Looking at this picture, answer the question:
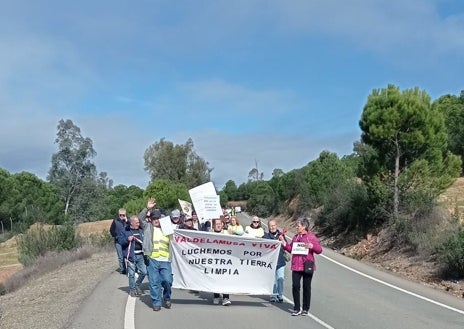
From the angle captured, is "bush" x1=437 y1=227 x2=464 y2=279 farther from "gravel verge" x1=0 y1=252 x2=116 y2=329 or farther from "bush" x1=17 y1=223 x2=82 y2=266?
"bush" x1=17 y1=223 x2=82 y2=266

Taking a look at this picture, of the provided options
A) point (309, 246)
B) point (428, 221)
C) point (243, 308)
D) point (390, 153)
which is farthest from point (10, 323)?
point (390, 153)

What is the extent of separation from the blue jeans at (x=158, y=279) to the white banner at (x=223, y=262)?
0.74 m

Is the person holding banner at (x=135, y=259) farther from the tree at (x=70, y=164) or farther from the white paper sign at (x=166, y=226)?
the tree at (x=70, y=164)

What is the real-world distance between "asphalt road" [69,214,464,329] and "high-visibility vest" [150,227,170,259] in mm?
1017

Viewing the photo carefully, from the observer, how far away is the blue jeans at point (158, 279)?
11195 millimetres

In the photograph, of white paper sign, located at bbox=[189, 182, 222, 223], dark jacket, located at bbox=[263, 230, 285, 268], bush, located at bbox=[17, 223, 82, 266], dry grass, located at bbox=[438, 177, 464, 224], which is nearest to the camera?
dark jacket, located at bbox=[263, 230, 285, 268]

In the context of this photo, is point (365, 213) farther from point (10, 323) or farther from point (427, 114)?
point (10, 323)

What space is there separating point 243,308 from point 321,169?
5221cm

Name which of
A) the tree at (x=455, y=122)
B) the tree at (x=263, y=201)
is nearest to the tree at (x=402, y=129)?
the tree at (x=455, y=122)

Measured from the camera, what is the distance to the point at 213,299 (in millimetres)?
12578

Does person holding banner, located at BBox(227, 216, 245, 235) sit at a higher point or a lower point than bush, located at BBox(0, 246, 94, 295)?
higher

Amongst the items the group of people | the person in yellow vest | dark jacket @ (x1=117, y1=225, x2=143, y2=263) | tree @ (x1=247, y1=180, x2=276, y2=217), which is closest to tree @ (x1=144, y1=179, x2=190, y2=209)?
tree @ (x1=247, y1=180, x2=276, y2=217)

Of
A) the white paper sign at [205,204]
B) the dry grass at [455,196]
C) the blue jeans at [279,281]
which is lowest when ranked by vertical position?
the blue jeans at [279,281]

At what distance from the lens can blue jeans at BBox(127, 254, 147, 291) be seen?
12.9 meters
